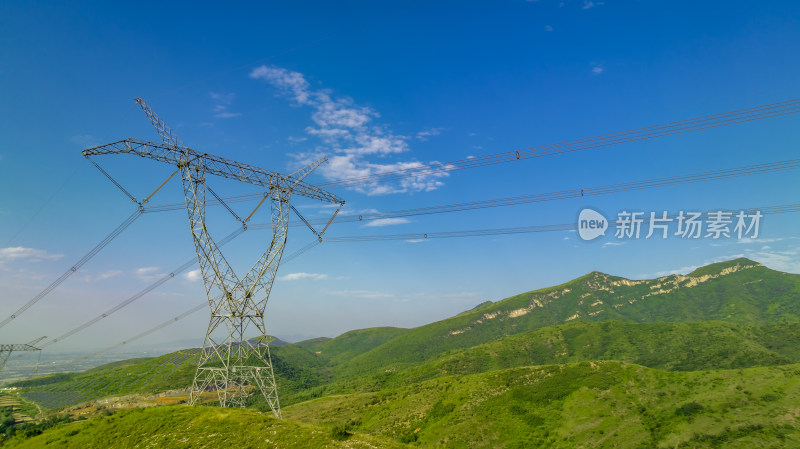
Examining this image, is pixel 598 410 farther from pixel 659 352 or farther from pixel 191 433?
pixel 659 352

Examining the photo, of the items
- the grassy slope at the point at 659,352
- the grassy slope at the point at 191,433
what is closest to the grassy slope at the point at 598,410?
the grassy slope at the point at 191,433

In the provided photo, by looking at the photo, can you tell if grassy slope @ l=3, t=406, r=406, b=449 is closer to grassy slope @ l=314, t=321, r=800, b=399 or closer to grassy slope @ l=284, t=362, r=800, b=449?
grassy slope @ l=284, t=362, r=800, b=449

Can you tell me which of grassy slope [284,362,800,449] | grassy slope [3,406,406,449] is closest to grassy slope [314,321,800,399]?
grassy slope [284,362,800,449]

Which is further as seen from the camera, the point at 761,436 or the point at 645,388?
the point at 645,388

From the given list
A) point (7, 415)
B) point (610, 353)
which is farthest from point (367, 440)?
point (7, 415)

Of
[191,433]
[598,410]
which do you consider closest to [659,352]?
[598,410]

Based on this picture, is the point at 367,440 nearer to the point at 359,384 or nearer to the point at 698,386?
the point at 698,386

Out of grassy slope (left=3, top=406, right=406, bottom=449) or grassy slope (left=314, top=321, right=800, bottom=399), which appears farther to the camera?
grassy slope (left=314, top=321, right=800, bottom=399)

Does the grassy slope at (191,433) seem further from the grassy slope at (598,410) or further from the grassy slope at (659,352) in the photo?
the grassy slope at (659,352)
